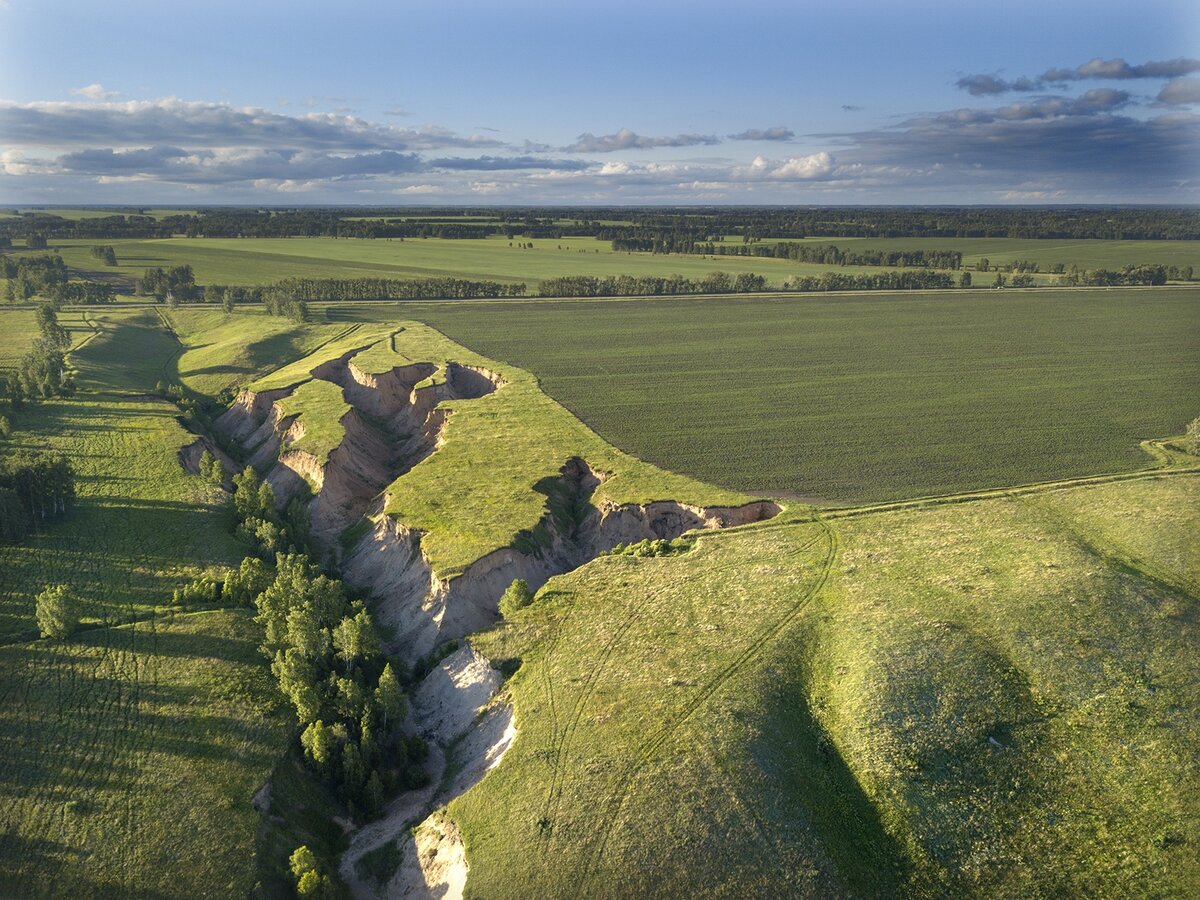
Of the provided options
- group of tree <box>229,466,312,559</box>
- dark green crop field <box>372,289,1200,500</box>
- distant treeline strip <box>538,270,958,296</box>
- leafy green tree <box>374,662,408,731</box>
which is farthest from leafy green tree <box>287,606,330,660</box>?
distant treeline strip <box>538,270,958,296</box>

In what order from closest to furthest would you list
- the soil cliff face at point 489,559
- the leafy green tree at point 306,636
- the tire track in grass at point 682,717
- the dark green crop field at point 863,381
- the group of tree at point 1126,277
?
1. the tire track in grass at point 682,717
2. the leafy green tree at point 306,636
3. the soil cliff face at point 489,559
4. the dark green crop field at point 863,381
5. the group of tree at point 1126,277

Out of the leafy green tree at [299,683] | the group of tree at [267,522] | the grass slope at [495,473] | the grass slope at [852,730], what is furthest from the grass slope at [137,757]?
the grass slope at [495,473]

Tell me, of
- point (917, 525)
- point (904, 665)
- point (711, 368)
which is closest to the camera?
point (904, 665)

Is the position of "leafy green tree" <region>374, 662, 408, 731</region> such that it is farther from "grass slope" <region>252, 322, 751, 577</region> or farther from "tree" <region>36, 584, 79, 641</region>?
"tree" <region>36, 584, 79, 641</region>

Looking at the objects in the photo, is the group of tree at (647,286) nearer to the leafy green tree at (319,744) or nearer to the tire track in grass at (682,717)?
the tire track in grass at (682,717)

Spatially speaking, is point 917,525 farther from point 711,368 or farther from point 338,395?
point 338,395

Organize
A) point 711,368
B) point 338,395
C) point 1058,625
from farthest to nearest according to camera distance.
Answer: point 711,368 → point 338,395 → point 1058,625

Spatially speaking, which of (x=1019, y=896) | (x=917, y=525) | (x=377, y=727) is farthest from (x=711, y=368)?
(x=1019, y=896)

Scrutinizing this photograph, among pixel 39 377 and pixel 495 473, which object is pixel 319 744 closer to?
pixel 495 473
